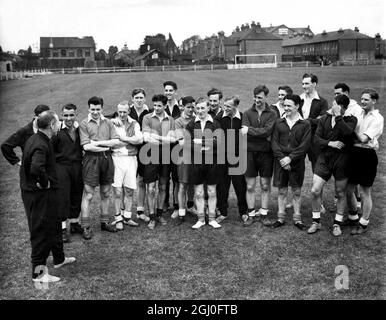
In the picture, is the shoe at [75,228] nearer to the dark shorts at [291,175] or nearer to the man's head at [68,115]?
the man's head at [68,115]

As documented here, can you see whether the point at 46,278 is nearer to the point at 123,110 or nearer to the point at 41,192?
the point at 41,192

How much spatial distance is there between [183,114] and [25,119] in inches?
566

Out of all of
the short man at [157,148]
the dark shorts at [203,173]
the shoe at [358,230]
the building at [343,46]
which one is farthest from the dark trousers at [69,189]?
the building at [343,46]

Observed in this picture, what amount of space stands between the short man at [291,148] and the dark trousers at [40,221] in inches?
145

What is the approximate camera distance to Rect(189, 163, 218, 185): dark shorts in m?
7.16

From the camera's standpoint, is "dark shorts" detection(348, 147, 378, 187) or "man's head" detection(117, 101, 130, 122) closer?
"dark shorts" detection(348, 147, 378, 187)

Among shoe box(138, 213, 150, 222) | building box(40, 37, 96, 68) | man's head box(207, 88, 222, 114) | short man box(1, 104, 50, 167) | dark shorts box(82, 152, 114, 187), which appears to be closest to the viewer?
short man box(1, 104, 50, 167)

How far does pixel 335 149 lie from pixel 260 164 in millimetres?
1290

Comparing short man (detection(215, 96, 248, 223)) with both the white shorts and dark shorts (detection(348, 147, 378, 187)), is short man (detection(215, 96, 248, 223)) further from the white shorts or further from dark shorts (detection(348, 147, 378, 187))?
dark shorts (detection(348, 147, 378, 187))

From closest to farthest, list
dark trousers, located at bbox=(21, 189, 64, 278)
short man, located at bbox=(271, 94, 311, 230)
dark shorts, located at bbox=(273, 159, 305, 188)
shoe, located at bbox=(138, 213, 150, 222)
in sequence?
dark trousers, located at bbox=(21, 189, 64, 278)
short man, located at bbox=(271, 94, 311, 230)
dark shorts, located at bbox=(273, 159, 305, 188)
shoe, located at bbox=(138, 213, 150, 222)

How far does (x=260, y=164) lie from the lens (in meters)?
7.33

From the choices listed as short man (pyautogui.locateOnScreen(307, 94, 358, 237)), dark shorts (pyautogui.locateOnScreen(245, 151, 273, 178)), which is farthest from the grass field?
dark shorts (pyautogui.locateOnScreen(245, 151, 273, 178))
